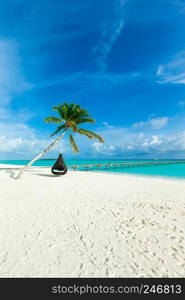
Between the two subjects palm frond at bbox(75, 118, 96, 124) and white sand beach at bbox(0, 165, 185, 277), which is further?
palm frond at bbox(75, 118, 96, 124)

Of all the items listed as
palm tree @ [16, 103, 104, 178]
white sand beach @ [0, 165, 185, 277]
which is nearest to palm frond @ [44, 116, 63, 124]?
palm tree @ [16, 103, 104, 178]

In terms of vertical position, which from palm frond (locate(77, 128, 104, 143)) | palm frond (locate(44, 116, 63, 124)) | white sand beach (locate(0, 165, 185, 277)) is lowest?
white sand beach (locate(0, 165, 185, 277))

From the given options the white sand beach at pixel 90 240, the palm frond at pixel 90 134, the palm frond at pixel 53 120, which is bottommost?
the white sand beach at pixel 90 240

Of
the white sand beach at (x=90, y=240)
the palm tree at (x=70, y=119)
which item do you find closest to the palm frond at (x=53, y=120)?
the palm tree at (x=70, y=119)

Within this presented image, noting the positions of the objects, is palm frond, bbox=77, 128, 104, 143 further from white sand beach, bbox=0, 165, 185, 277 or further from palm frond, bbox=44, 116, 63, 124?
white sand beach, bbox=0, 165, 185, 277

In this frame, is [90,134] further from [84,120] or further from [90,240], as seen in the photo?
[90,240]

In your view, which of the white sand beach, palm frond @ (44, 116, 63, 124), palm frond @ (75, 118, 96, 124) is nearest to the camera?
the white sand beach

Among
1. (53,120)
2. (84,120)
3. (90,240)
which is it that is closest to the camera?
(90,240)

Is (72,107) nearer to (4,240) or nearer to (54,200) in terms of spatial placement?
(54,200)

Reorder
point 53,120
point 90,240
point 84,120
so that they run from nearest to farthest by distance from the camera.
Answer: point 90,240 → point 53,120 → point 84,120

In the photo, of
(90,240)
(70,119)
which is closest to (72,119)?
(70,119)

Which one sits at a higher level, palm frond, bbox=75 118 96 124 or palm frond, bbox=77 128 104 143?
palm frond, bbox=75 118 96 124

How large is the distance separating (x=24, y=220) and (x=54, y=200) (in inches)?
86.1

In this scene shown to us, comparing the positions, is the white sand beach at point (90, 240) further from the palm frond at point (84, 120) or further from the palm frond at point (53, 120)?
the palm frond at point (84, 120)
